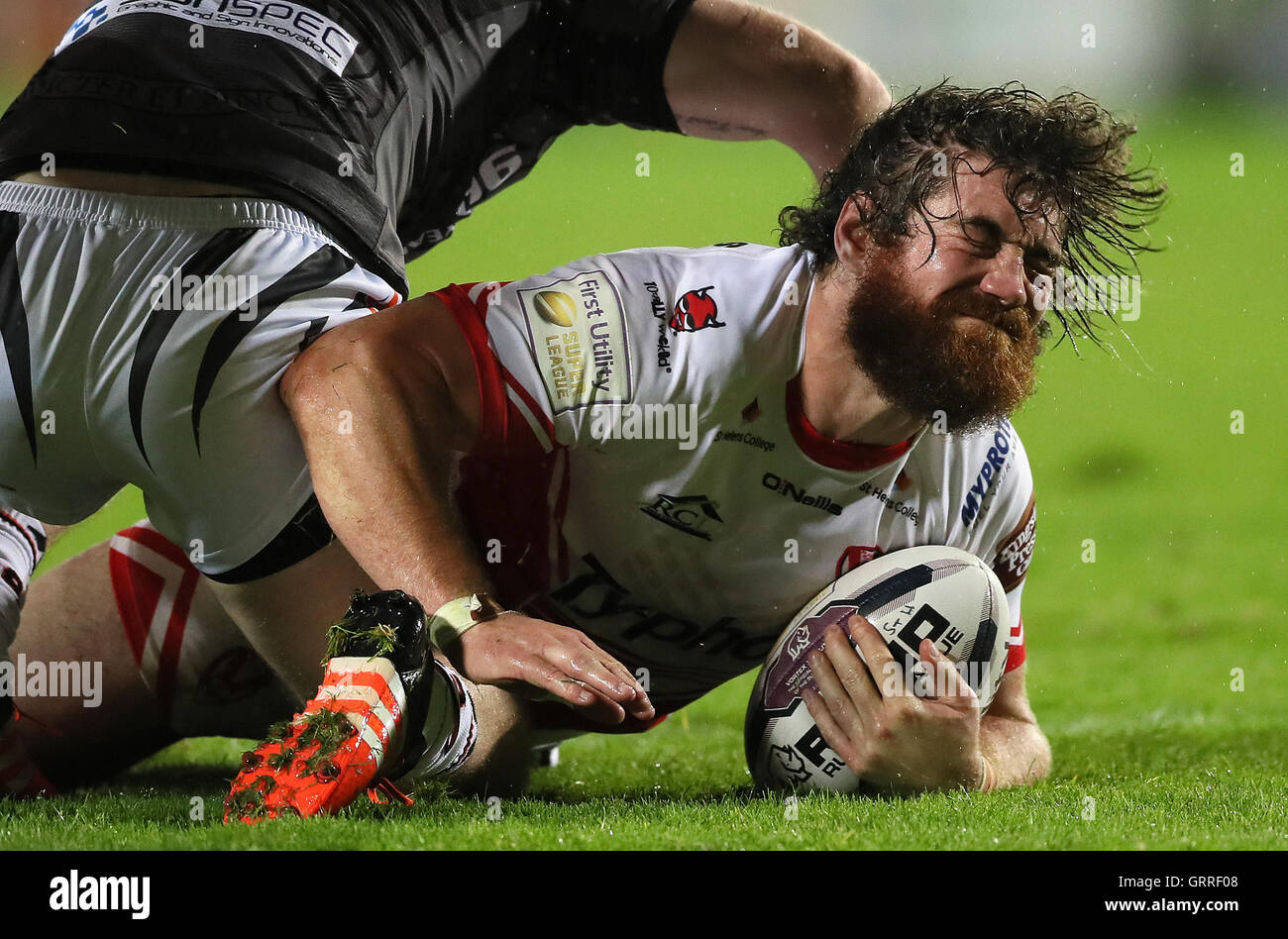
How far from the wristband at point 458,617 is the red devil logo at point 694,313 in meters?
0.56

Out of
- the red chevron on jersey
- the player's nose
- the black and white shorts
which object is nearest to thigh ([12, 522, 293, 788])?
the red chevron on jersey

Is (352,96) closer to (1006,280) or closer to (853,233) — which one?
(853,233)

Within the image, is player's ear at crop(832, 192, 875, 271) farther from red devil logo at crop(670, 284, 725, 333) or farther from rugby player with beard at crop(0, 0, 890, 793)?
rugby player with beard at crop(0, 0, 890, 793)

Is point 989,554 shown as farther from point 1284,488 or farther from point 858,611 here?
point 1284,488

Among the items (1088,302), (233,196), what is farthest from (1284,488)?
(233,196)

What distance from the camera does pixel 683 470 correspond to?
239 centimetres

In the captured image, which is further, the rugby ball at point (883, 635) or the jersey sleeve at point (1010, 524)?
the jersey sleeve at point (1010, 524)

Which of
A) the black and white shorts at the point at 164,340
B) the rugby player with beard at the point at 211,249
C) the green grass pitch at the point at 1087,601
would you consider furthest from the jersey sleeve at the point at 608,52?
the black and white shorts at the point at 164,340

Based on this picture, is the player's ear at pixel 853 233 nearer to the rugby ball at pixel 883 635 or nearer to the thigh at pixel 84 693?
the rugby ball at pixel 883 635

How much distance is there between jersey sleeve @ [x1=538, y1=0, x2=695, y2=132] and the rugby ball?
1057 millimetres

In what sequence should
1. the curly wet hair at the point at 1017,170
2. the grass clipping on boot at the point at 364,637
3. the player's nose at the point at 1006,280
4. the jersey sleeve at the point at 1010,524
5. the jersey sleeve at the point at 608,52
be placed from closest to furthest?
the grass clipping on boot at the point at 364,637
the player's nose at the point at 1006,280
the curly wet hair at the point at 1017,170
the jersey sleeve at the point at 1010,524
the jersey sleeve at the point at 608,52

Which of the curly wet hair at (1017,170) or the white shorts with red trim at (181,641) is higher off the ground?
the curly wet hair at (1017,170)

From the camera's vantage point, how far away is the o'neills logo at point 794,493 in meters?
2.41

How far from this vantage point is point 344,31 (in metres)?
2.58
